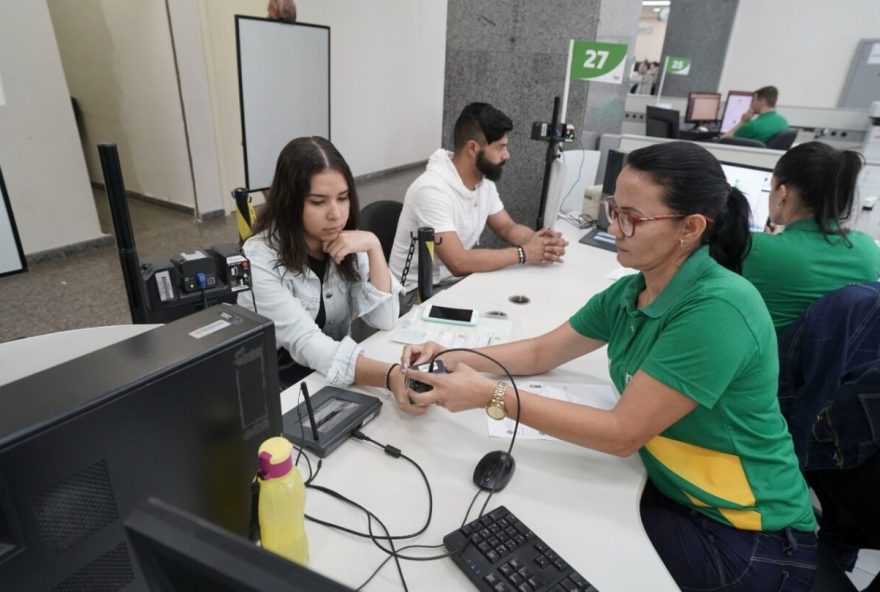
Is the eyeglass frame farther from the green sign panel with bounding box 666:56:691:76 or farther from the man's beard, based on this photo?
the green sign panel with bounding box 666:56:691:76

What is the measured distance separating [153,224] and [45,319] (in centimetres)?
171

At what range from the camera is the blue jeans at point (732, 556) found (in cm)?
95

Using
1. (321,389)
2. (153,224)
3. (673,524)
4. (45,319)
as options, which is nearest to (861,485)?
(673,524)

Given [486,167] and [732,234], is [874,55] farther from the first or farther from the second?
[732,234]

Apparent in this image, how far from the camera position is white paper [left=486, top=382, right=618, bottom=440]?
112 centimetres

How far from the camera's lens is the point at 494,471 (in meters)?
0.97

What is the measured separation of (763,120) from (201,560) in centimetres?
604

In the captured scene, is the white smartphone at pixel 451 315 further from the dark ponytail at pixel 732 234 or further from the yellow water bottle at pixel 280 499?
the yellow water bottle at pixel 280 499

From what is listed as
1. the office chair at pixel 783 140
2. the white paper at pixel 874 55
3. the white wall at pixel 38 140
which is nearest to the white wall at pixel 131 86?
the white wall at pixel 38 140

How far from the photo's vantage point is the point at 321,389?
122 centimetres

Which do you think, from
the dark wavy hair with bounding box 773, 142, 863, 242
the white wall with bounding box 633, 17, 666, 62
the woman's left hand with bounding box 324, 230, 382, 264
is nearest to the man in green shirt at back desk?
the dark wavy hair with bounding box 773, 142, 863, 242

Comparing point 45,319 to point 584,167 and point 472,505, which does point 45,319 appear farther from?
point 584,167

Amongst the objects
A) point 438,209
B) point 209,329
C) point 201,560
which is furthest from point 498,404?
point 438,209

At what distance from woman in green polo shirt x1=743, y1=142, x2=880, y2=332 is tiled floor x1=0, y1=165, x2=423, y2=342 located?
8.15ft
